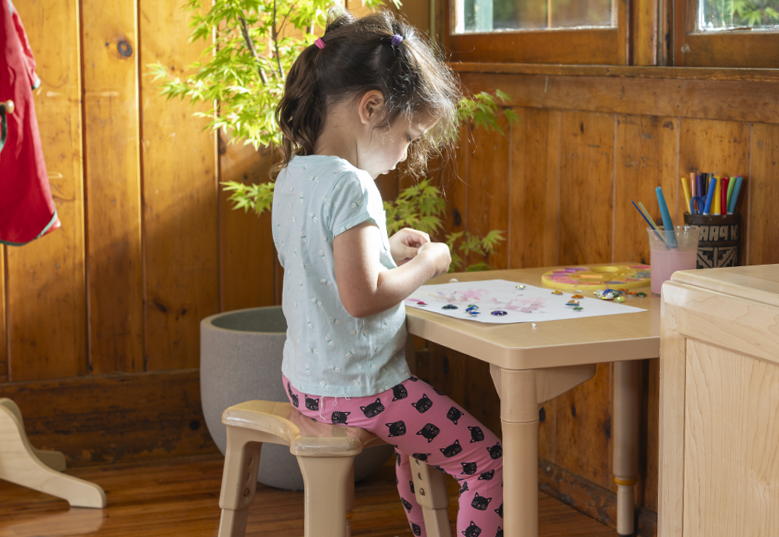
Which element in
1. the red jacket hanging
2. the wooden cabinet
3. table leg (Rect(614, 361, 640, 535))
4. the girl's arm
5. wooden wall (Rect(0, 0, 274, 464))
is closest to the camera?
the wooden cabinet

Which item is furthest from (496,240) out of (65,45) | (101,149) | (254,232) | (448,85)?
(65,45)

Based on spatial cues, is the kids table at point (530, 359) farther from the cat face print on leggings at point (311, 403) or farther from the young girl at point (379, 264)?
the cat face print on leggings at point (311, 403)

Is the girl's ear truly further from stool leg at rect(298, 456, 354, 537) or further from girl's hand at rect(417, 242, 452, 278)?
stool leg at rect(298, 456, 354, 537)

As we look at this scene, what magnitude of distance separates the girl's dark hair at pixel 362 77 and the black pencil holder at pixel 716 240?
18.4 inches

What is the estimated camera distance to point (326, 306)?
4.54 ft

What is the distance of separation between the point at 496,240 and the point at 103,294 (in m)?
1.04

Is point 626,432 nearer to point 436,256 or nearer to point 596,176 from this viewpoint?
point 596,176

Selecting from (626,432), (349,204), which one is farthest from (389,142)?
(626,432)

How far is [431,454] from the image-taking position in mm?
1417

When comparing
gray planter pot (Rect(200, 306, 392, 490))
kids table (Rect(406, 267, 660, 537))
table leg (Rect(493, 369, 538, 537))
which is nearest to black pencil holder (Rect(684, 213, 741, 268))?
kids table (Rect(406, 267, 660, 537))

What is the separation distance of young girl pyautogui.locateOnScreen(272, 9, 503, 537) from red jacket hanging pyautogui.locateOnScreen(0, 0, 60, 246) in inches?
35.7

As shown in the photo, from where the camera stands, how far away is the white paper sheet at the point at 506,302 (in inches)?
53.7

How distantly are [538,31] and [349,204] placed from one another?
1.12m

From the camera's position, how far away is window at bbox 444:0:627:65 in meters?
1.99
